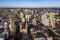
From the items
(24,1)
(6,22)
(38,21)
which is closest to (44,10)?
(38,21)

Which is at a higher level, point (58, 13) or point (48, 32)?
point (58, 13)

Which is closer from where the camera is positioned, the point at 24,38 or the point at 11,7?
the point at 24,38

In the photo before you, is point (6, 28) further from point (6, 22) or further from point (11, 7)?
point (11, 7)

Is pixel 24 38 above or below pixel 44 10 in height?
below

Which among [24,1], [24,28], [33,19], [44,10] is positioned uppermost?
[24,1]

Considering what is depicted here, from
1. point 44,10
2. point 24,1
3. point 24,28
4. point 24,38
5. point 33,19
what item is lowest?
point 24,38

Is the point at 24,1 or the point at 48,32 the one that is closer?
the point at 48,32

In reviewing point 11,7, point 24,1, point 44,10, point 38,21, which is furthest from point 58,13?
point 11,7

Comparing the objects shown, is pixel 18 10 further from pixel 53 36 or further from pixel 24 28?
pixel 53 36
